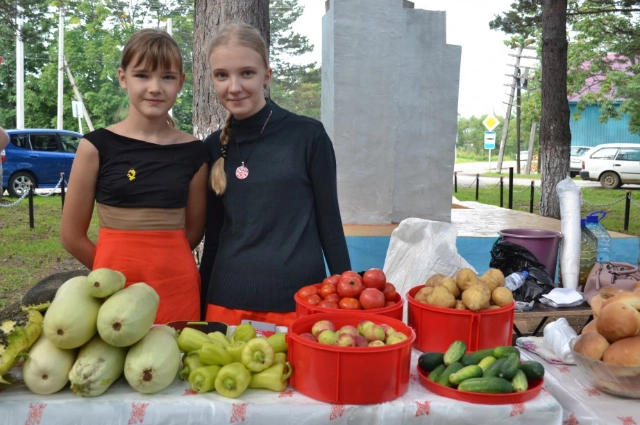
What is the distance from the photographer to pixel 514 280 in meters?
3.39

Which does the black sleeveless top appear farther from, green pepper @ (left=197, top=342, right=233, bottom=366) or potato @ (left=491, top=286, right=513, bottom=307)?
potato @ (left=491, top=286, right=513, bottom=307)

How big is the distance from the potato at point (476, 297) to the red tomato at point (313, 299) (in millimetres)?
503

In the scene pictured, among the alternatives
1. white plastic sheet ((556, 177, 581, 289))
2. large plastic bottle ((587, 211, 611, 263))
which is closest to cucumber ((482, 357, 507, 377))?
white plastic sheet ((556, 177, 581, 289))

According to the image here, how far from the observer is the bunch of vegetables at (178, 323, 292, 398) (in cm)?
175

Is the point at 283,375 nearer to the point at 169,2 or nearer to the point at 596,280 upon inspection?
the point at 596,280

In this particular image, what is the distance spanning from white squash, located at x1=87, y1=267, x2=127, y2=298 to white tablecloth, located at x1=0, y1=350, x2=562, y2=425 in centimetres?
29

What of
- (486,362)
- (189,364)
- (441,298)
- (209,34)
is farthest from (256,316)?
(209,34)

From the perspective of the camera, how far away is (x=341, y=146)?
647 cm

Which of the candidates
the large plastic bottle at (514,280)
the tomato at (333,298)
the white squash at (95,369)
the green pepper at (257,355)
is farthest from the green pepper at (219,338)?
the large plastic bottle at (514,280)

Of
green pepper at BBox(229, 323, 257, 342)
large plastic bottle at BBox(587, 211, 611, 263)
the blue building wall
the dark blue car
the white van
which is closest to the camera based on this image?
green pepper at BBox(229, 323, 257, 342)

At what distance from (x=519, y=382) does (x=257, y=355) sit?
749 millimetres

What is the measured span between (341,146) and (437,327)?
4.46 meters

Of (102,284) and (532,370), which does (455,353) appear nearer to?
(532,370)

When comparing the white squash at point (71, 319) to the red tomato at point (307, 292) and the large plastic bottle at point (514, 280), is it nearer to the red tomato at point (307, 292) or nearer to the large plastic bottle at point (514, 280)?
A: the red tomato at point (307, 292)
